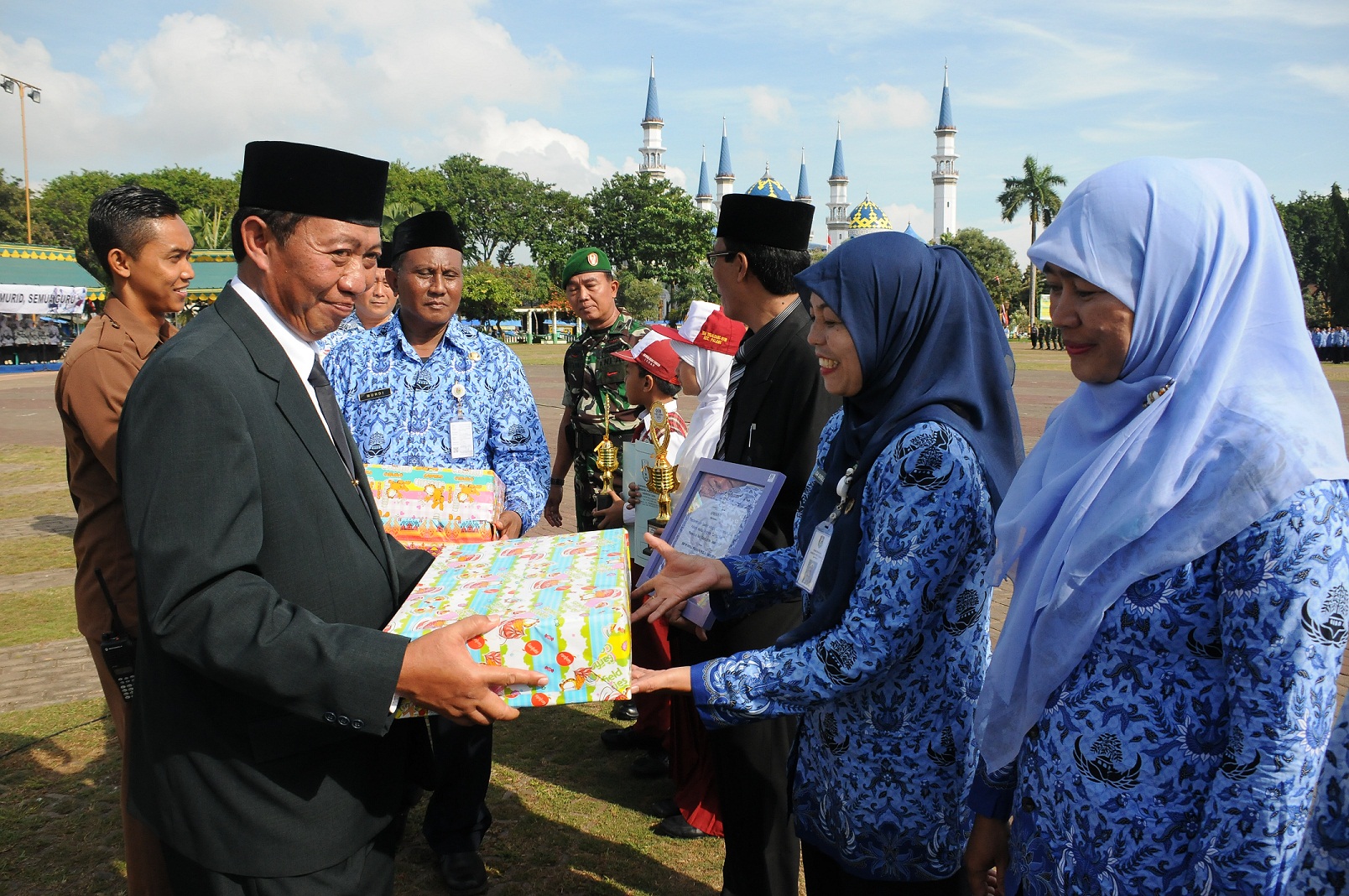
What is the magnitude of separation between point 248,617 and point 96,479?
1626 mm

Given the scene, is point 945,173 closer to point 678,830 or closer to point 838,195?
point 838,195

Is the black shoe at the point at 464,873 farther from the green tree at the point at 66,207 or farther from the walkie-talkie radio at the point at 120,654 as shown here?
the green tree at the point at 66,207

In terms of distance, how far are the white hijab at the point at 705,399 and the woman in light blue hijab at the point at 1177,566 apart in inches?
88.3

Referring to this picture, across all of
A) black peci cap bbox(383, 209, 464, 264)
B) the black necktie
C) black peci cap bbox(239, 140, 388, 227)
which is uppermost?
black peci cap bbox(383, 209, 464, 264)

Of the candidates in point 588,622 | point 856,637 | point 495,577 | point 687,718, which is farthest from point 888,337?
point 687,718

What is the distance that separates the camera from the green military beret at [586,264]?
17.9ft

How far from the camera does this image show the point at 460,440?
12.2 feet

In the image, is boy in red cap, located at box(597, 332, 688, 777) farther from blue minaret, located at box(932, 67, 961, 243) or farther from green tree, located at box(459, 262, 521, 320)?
blue minaret, located at box(932, 67, 961, 243)

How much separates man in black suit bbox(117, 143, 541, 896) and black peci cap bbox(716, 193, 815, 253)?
157 centimetres

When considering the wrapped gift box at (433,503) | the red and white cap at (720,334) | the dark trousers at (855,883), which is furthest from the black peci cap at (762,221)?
the dark trousers at (855,883)

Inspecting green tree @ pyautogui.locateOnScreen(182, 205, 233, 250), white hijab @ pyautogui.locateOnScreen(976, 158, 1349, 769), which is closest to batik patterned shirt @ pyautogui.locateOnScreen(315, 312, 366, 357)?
white hijab @ pyautogui.locateOnScreen(976, 158, 1349, 769)

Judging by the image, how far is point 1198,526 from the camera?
4.51 ft

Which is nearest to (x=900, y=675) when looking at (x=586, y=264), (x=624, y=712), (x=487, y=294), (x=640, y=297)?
(x=624, y=712)

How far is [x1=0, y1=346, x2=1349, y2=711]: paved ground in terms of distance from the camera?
206 inches
